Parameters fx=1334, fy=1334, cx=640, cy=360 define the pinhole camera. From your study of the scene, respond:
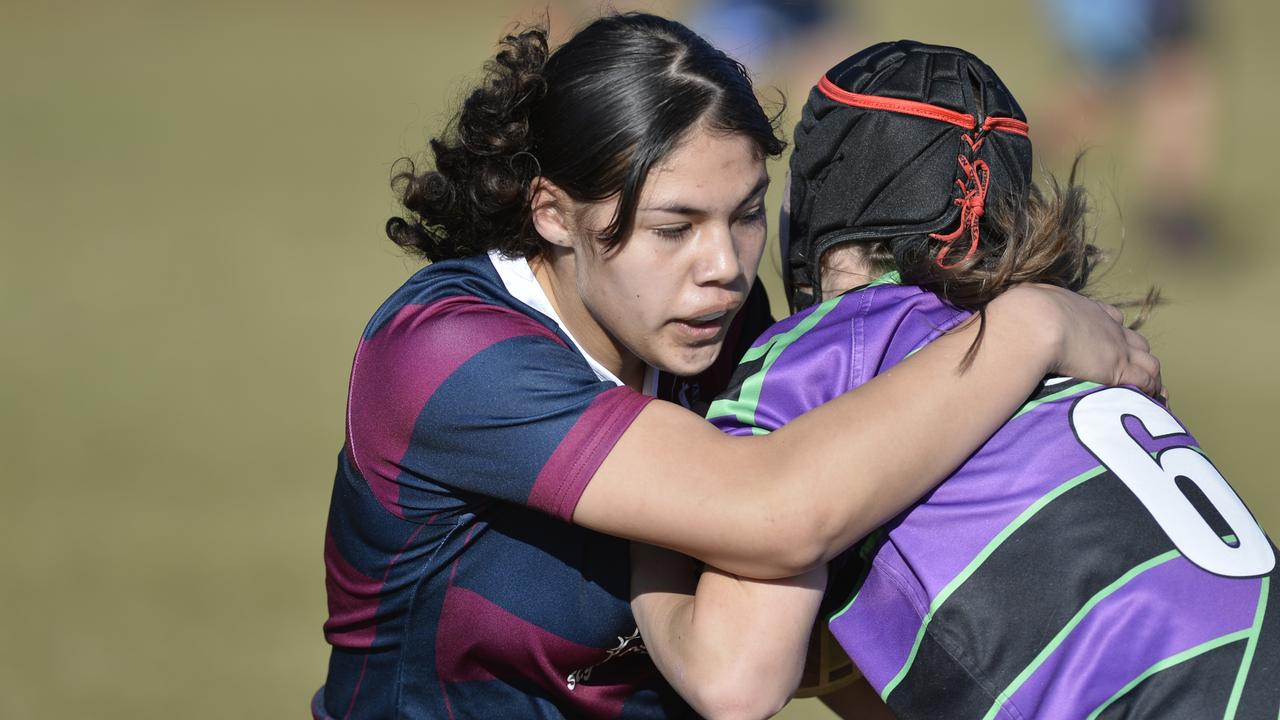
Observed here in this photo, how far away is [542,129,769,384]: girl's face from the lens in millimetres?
2086

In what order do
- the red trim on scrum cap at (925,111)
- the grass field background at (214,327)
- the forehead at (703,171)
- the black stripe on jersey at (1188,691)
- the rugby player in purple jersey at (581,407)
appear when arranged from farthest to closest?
1. the grass field background at (214,327)
2. the red trim on scrum cap at (925,111)
3. the forehead at (703,171)
4. the rugby player in purple jersey at (581,407)
5. the black stripe on jersey at (1188,691)

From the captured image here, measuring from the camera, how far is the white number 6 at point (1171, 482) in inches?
70.5

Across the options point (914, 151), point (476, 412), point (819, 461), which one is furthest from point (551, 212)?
point (819, 461)

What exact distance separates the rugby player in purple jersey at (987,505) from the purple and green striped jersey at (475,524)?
177 millimetres

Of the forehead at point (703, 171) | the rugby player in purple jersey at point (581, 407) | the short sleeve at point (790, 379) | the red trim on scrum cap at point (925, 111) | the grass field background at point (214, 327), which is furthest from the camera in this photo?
the grass field background at point (214, 327)

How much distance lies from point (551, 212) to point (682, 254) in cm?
26

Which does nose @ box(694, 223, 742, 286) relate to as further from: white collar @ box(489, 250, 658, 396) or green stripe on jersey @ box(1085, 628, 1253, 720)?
green stripe on jersey @ box(1085, 628, 1253, 720)

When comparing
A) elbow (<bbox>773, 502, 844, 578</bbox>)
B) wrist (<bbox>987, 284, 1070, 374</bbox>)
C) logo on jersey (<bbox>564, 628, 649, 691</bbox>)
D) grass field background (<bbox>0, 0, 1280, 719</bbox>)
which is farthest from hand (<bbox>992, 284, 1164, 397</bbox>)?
grass field background (<bbox>0, 0, 1280, 719</bbox>)

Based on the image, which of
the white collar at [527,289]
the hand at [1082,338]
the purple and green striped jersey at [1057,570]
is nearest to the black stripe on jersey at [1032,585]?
the purple and green striped jersey at [1057,570]

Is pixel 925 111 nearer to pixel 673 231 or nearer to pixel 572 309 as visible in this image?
pixel 673 231

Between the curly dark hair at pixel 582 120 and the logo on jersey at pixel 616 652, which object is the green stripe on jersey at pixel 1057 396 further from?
the logo on jersey at pixel 616 652

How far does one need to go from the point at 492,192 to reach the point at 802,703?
7.31 ft

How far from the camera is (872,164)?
2.19 metres

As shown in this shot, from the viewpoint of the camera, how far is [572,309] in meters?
2.28
